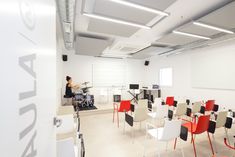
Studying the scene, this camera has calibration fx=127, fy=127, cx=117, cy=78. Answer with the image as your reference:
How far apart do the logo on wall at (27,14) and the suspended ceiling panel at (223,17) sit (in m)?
3.70

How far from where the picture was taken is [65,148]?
4.98 ft

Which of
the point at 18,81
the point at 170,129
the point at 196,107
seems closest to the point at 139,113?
the point at 170,129

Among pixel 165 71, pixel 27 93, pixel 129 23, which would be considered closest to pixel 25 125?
pixel 27 93

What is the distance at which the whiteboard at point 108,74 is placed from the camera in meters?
8.33

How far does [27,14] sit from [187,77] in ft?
23.7

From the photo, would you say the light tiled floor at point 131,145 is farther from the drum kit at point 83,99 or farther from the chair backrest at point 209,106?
the drum kit at point 83,99

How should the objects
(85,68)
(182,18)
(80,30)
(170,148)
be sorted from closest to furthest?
1. (170,148)
2. (182,18)
3. (80,30)
4. (85,68)

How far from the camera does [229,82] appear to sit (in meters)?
4.85

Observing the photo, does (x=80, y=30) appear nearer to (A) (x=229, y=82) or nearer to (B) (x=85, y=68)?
(B) (x=85, y=68)

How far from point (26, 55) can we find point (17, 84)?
17 cm

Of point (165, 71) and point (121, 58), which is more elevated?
point (121, 58)

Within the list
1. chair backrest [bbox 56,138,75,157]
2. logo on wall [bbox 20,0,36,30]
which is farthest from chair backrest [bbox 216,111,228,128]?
logo on wall [bbox 20,0,36,30]

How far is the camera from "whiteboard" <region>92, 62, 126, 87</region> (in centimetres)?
833

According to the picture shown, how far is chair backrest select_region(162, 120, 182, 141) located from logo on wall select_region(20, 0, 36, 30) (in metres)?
2.32
